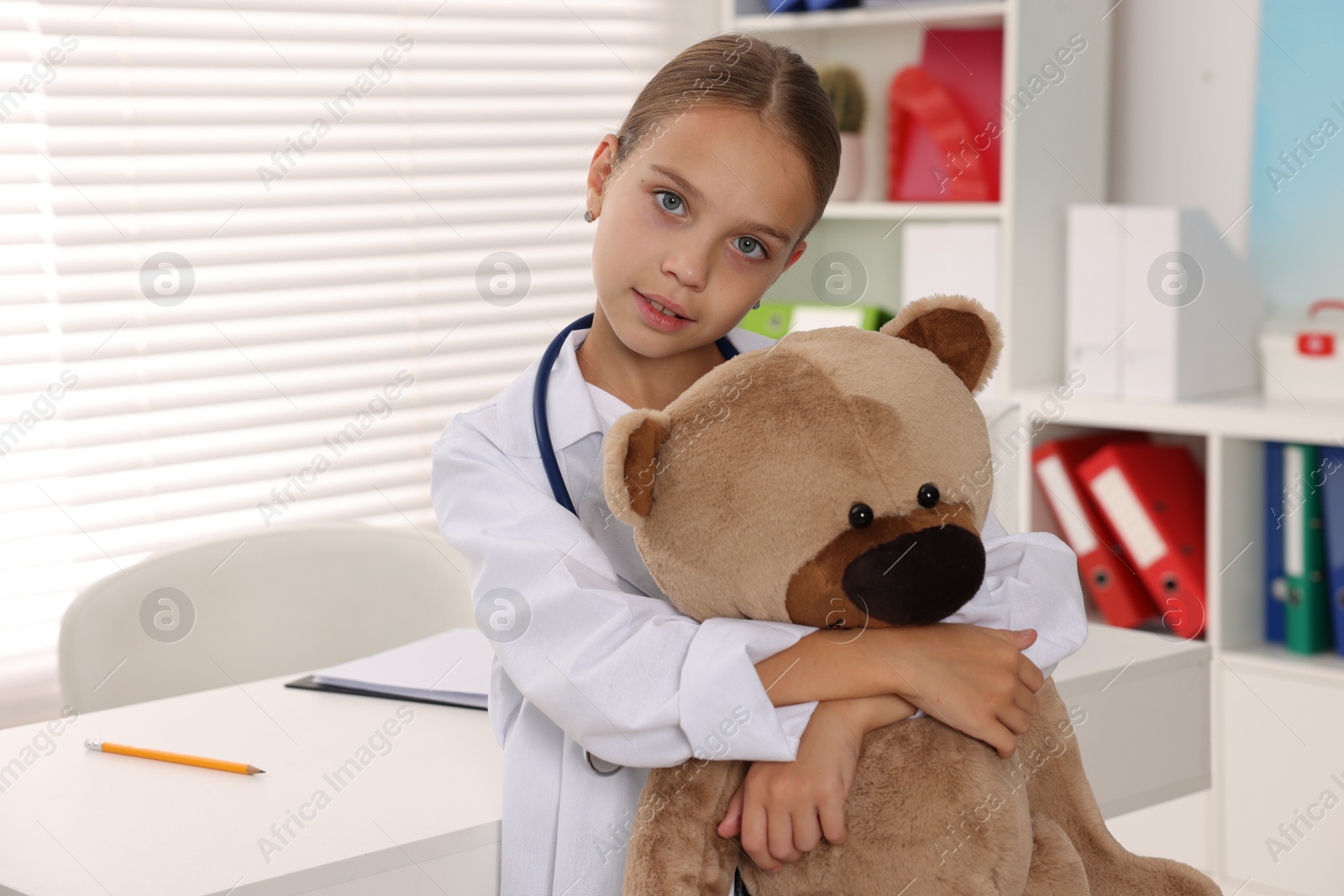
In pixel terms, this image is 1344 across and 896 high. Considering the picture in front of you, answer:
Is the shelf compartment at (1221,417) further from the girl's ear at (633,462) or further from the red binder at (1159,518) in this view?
the girl's ear at (633,462)

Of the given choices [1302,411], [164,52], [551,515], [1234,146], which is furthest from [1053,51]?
[551,515]

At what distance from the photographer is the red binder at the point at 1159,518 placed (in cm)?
212

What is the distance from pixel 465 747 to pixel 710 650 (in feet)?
1.15

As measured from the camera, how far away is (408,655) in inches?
50.1

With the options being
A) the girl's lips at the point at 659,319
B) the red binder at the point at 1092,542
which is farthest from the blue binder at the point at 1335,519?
the girl's lips at the point at 659,319

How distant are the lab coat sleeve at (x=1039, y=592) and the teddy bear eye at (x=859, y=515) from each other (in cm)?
19

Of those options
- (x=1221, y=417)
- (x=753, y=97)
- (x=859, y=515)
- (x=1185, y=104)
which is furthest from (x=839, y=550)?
(x=1185, y=104)

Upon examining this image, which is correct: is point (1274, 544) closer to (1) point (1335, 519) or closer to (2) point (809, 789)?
(1) point (1335, 519)

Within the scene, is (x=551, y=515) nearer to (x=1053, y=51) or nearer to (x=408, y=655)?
(x=408, y=655)

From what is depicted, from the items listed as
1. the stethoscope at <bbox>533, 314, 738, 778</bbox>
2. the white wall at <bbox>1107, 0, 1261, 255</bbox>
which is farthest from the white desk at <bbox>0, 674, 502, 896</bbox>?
the white wall at <bbox>1107, 0, 1261, 255</bbox>

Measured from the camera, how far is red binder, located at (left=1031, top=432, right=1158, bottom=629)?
7.23 ft

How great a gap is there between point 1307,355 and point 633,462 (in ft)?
5.65

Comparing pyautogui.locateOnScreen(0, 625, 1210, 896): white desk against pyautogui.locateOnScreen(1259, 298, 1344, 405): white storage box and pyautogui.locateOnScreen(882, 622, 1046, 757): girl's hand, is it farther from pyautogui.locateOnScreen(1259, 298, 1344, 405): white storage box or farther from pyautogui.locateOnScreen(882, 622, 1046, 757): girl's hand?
pyautogui.locateOnScreen(1259, 298, 1344, 405): white storage box

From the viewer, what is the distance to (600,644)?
828mm
